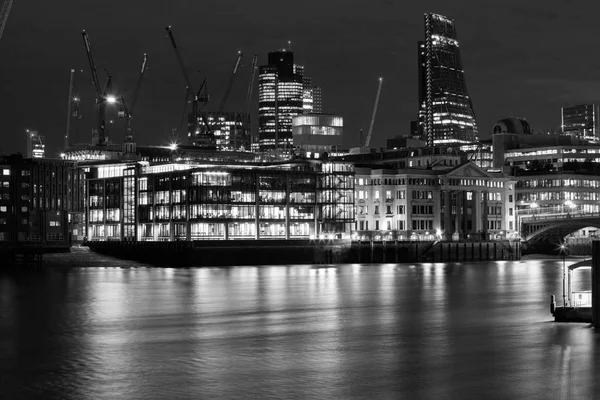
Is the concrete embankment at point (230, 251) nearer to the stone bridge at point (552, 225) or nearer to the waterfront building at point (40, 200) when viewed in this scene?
the waterfront building at point (40, 200)

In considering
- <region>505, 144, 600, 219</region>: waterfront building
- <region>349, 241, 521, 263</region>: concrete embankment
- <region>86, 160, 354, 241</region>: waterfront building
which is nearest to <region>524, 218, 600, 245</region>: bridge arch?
<region>349, 241, 521, 263</region>: concrete embankment

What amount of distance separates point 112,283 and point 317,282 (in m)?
17.6

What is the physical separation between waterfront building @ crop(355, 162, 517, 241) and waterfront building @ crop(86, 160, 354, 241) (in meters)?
8.08

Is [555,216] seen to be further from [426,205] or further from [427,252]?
[427,252]

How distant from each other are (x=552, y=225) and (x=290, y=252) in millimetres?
42717

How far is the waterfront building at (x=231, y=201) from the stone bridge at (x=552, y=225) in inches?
1200

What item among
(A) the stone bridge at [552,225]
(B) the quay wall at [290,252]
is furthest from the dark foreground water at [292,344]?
(A) the stone bridge at [552,225]

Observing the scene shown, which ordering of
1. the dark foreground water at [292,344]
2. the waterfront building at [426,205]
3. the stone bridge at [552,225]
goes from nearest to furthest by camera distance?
1. the dark foreground water at [292,344]
2. the stone bridge at [552,225]
3. the waterfront building at [426,205]

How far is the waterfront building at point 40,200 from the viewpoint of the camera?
163 m

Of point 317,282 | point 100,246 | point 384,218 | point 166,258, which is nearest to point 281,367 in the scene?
point 317,282

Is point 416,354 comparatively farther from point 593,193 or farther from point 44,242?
point 593,193

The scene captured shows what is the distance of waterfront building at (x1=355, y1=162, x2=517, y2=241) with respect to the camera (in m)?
161

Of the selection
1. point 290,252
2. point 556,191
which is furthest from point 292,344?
point 556,191

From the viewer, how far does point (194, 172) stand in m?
142
